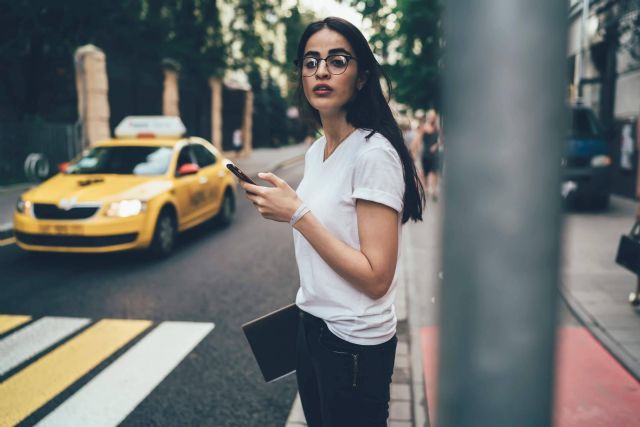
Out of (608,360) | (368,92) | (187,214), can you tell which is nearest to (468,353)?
(368,92)

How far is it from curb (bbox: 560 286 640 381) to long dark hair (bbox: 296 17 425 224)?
256 cm

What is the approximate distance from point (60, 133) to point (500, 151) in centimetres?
1832

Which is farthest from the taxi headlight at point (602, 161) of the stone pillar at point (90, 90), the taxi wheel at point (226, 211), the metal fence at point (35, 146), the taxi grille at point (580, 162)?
the stone pillar at point (90, 90)

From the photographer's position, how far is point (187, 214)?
852 cm

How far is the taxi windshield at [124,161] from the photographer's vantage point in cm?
821

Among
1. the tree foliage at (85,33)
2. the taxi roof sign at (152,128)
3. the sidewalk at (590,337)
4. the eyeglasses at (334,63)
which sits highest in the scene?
the tree foliage at (85,33)

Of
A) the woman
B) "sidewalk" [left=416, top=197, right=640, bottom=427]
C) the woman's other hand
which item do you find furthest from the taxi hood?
the woman's other hand

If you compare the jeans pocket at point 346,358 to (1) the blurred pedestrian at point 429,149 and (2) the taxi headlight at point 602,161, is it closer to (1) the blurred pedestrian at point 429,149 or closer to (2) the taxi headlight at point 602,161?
(2) the taxi headlight at point 602,161

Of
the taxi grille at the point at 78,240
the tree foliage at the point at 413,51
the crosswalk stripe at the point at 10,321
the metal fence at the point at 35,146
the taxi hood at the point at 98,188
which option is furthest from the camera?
the tree foliage at the point at 413,51

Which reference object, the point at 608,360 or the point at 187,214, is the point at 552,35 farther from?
the point at 187,214

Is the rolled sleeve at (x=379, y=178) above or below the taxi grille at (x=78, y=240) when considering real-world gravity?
above

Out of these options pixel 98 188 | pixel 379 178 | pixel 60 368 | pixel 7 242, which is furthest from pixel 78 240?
pixel 379 178

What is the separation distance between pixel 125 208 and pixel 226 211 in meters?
3.10

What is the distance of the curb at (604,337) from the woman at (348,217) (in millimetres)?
2598
